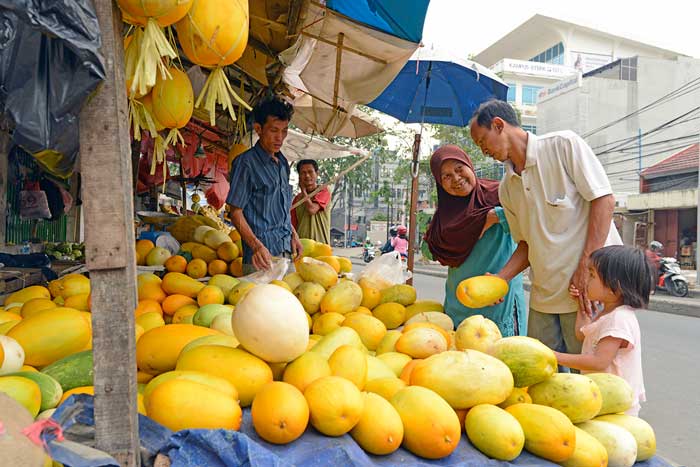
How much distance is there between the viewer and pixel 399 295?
9.89 ft

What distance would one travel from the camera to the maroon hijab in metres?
3.18

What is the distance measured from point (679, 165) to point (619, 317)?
2283cm

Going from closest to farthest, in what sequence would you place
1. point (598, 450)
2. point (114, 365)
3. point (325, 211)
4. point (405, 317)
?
point (114, 365)
point (598, 450)
point (405, 317)
point (325, 211)

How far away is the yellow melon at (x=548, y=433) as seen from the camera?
1397mm

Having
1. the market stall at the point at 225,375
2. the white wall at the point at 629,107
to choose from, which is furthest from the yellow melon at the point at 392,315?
the white wall at the point at 629,107

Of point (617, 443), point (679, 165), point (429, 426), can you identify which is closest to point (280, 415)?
point (429, 426)

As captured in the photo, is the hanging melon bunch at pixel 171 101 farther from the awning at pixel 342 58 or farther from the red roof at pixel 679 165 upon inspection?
the red roof at pixel 679 165

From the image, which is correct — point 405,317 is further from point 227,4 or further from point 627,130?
point 627,130

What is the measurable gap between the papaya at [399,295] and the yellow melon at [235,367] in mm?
1554

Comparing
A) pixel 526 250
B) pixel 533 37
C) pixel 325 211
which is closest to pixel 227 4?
pixel 526 250

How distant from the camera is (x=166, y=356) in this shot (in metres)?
1.66

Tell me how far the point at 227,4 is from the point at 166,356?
3.70ft

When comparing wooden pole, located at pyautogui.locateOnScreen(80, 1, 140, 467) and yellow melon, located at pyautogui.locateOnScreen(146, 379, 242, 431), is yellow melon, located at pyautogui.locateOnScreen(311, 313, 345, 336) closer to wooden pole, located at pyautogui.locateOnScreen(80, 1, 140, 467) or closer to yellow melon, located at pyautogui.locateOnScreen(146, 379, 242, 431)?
yellow melon, located at pyautogui.locateOnScreen(146, 379, 242, 431)

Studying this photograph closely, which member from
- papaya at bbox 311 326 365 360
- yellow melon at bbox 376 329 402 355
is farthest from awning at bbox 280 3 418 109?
papaya at bbox 311 326 365 360
